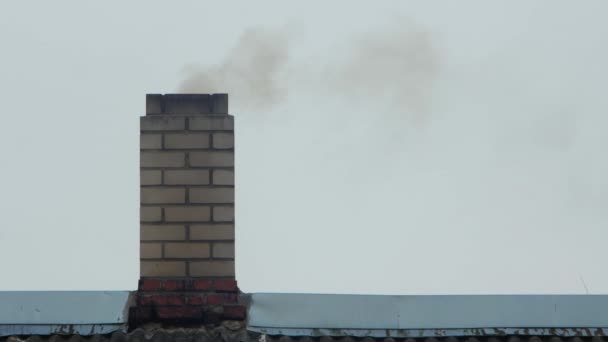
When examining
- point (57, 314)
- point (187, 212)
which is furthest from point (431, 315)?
point (57, 314)

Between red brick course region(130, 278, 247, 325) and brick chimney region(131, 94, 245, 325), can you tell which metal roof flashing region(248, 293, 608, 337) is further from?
brick chimney region(131, 94, 245, 325)

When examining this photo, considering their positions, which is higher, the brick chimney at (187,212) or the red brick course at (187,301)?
the brick chimney at (187,212)

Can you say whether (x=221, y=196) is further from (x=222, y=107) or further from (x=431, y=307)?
(x=431, y=307)

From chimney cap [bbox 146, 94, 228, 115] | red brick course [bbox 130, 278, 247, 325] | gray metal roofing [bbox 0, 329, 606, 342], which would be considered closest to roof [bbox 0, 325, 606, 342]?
gray metal roofing [bbox 0, 329, 606, 342]

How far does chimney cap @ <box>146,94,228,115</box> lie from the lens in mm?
6203

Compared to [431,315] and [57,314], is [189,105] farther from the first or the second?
[431,315]

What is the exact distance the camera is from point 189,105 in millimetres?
6211

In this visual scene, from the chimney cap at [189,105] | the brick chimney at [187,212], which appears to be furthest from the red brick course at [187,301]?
the chimney cap at [189,105]

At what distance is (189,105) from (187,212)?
0.65m

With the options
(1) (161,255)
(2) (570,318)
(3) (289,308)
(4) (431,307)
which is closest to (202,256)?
(1) (161,255)

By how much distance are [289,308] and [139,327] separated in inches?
33.2

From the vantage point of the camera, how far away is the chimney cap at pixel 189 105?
244 inches

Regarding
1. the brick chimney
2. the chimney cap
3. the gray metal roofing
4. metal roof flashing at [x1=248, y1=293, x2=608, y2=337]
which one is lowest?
the gray metal roofing

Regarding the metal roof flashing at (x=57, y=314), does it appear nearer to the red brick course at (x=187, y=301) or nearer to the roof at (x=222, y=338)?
the roof at (x=222, y=338)
